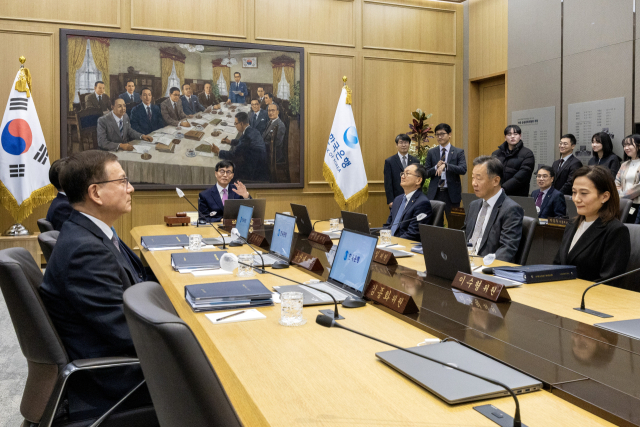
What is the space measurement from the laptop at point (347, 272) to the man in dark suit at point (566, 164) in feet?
15.7

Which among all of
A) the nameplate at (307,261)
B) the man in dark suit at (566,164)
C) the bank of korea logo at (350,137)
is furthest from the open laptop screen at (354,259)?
the bank of korea logo at (350,137)

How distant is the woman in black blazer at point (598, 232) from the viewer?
8.68 ft

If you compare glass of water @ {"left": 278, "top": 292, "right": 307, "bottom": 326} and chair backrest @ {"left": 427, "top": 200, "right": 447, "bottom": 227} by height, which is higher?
chair backrest @ {"left": 427, "top": 200, "right": 447, "bottom": 227}

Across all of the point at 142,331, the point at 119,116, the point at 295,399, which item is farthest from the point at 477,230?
the point at 119,116

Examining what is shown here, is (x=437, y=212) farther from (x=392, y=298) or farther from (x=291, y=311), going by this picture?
(x=291, y=311)

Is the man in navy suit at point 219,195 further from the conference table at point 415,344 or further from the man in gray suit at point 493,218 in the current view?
the conference table at point 415,344

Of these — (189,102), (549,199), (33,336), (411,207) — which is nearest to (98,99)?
(189,102)

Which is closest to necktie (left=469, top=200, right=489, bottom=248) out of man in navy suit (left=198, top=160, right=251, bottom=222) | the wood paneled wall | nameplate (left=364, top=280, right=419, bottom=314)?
nameplate (left=364, top=280, right=419, bottom=314)

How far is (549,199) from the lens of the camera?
5.68m

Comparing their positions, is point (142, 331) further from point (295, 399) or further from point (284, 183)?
point (284, 183)

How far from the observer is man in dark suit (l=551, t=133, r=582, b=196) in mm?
6254

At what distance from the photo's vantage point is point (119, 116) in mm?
6594

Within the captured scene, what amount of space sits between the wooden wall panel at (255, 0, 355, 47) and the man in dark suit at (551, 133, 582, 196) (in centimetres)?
317

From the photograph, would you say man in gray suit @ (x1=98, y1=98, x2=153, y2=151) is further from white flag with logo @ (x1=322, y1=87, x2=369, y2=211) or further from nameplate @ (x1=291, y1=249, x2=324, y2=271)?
nameplate @ (x1=291, y1=249, x2=324, y2=271)
